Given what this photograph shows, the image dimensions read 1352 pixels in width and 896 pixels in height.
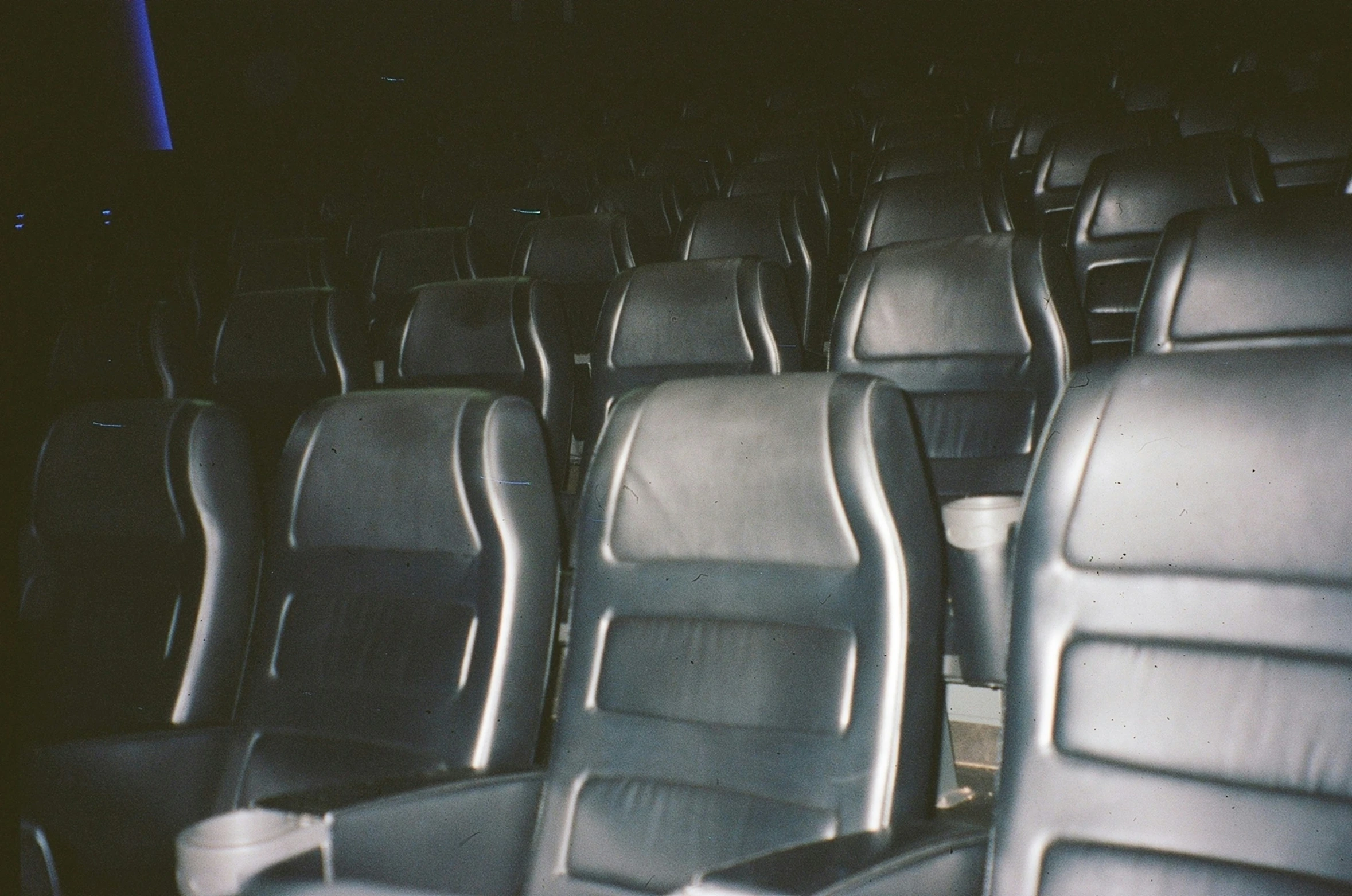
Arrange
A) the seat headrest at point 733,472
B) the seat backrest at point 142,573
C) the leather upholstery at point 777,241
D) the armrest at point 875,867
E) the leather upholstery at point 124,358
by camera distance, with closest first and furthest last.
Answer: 1. the armrest at point 875,867
2. the seat headrest at point 733,472
3. the seat backrest at point 142,573
4. the leather upholstery at point 124,358
5. the leather upholstery at point 777,241

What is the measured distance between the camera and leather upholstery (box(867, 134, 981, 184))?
449cm

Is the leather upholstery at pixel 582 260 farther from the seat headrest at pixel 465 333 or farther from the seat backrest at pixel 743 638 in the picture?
the seat backrest at pixel 743 638

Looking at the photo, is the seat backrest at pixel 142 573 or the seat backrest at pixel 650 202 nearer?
the seat backrest at pixel 142 573

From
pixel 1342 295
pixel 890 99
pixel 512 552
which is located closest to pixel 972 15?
pixel 890 99

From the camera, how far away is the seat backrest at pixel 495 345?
2432mm

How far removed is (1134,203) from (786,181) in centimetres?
219

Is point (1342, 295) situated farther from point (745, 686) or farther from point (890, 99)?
point (890, 99)

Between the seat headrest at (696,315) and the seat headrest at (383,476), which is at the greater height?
the seat headrest at (696,315)

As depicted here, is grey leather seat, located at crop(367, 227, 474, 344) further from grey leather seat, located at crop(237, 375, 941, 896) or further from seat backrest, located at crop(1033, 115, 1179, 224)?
grey leather seat, located at crop(237, 375, 941, 896)

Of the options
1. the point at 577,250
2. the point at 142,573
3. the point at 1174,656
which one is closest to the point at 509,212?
the point at 577,250

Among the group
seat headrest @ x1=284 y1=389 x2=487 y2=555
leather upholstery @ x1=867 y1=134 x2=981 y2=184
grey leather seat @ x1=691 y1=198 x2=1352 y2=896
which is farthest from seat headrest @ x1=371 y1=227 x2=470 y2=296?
grey leather seat @ x1=691 y1=198 x2=1352 y2=896

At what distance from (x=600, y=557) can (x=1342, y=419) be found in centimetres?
80

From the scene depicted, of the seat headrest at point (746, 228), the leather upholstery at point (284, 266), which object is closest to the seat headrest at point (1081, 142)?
the seat headrest at point (746, 228)

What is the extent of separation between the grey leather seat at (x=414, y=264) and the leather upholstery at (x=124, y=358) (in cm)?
76
